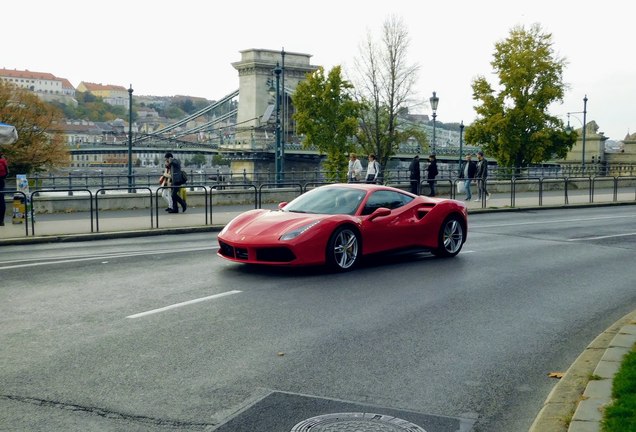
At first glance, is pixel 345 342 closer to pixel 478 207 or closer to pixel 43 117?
pixel 478 207

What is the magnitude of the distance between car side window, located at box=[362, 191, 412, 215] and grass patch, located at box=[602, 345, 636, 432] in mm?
6379

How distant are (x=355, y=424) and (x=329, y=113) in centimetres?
6156

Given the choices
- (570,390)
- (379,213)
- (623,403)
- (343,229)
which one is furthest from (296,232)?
(623,403)

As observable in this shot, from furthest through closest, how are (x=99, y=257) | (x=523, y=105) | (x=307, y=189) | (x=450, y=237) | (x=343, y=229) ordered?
(x=523, y=105) < (x=307, y=189) < (x=450, y=237) < (x=99, y=257) < (x=343, y=229)

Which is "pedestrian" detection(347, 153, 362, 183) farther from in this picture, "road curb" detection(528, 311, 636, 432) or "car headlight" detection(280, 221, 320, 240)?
"road curb" detection(528, 311, 636, 432)

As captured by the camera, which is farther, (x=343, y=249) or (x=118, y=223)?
(x=118, y=223)

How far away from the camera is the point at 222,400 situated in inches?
230

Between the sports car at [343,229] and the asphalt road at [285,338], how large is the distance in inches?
12.4

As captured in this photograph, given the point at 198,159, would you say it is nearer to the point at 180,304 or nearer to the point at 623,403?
the point at 180,304

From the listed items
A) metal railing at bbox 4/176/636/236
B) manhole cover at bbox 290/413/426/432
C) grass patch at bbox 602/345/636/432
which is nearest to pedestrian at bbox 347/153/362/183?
metal railing at bbox 4/176/636/236

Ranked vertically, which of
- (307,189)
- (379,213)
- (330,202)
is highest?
(330,202)

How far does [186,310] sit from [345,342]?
85.7 inches

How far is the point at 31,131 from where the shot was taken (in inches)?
1543

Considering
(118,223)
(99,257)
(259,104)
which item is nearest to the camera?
(99,257)
